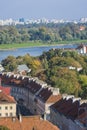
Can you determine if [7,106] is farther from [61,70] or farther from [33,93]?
[61,70]

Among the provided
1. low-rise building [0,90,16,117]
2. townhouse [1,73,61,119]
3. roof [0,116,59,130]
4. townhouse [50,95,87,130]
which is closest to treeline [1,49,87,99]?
townhouse [1,73,61,119]

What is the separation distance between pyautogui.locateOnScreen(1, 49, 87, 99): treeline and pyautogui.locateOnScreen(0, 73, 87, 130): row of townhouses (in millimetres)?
1409

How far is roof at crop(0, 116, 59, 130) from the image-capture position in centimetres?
1619

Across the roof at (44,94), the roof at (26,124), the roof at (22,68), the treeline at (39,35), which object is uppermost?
the roof at (26,124)


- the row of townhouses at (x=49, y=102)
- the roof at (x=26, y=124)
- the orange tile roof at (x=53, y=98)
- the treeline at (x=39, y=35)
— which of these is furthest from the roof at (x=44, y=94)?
the treeline at (x=39, y=35)

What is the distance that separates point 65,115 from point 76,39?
67640 mm

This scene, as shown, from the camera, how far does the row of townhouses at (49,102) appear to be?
61.3ft

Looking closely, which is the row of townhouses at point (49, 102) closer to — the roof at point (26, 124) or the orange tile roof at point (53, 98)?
the orange tile roof at point (53, 98)

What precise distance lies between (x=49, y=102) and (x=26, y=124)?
6234 mm

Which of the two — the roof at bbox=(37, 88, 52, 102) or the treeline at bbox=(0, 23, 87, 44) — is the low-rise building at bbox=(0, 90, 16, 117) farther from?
the treeline at bbox=(0, 23, 87, 44)

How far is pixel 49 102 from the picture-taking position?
22453mm

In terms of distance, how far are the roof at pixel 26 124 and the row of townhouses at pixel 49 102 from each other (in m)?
0.68

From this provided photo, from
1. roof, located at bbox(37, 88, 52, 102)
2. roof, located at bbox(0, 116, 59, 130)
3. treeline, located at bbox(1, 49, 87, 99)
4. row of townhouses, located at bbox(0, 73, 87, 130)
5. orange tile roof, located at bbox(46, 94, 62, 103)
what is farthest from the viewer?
treeline, located at bbox(1, 49, 87, 99)

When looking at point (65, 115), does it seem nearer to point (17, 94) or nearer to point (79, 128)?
point (79, 128)
